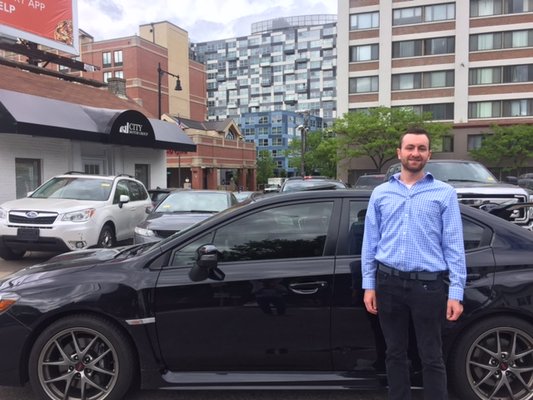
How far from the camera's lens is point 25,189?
14.1m

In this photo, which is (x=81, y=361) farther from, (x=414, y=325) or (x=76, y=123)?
(x=76, y=123)

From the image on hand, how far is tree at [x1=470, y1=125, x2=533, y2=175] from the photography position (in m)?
39.0

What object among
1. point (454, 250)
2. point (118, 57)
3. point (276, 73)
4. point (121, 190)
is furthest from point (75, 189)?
point (276, 73)

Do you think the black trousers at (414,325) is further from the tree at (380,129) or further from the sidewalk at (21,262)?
the tree at (380,129)

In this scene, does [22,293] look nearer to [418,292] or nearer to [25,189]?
[418,292]

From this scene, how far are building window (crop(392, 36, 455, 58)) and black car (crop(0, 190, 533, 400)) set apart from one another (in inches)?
1783

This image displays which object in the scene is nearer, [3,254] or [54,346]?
[54,346]

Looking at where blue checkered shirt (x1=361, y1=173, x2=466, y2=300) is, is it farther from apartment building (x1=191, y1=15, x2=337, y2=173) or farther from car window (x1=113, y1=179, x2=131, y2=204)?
apartment building (x1=191, y1=15, x2=337, y2=173)

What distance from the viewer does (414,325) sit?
110 inches

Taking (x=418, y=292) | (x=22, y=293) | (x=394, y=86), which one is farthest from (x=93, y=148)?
(x=394, y=86)

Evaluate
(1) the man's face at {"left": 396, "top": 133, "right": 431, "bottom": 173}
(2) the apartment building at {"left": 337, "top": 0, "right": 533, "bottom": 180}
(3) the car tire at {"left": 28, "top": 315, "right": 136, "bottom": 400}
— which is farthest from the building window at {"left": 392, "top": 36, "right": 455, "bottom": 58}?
(3) the car tire at {"left": 28, "top": 315, "right": 136, "bottom": 400}

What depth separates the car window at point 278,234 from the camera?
3.37m

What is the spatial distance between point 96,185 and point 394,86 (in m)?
40.4

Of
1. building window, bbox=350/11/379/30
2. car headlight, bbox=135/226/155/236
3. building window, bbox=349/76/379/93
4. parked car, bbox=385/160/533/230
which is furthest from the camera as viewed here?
building window, bbox=349/76/379/93
